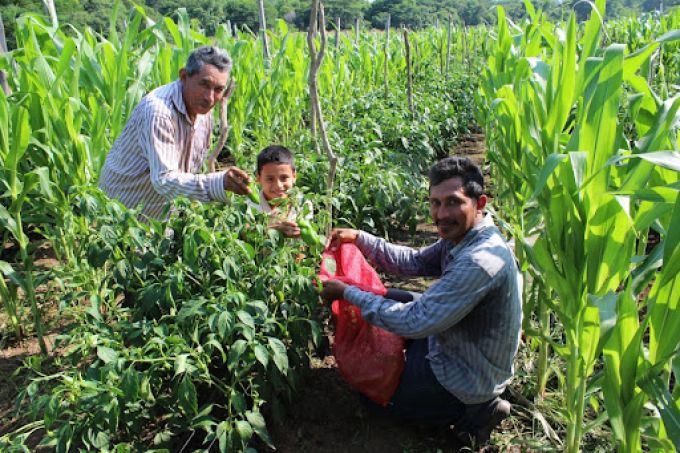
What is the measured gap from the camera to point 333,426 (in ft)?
7.87

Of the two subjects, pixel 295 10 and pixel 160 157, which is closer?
pixel 160 157

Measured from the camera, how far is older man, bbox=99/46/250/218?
2.56 metres

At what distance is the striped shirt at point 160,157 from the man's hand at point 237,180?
0.06 meters

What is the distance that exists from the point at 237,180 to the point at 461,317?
1.03 metres

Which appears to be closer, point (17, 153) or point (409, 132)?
point (17, 153)

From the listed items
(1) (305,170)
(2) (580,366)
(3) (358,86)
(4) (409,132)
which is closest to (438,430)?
(2) (580,366)

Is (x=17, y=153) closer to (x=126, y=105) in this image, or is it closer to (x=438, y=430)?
(x=126, y=105)

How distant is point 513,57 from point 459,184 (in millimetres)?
2189

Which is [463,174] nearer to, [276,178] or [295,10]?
[276,178]

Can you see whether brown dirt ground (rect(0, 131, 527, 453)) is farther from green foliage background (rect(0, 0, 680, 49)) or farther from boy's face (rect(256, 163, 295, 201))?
green foliage background (rect(0, 0, 680, 49))

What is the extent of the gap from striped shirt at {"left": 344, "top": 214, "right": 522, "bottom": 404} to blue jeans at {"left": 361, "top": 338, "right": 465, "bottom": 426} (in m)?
0.06

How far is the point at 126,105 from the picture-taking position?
358cm

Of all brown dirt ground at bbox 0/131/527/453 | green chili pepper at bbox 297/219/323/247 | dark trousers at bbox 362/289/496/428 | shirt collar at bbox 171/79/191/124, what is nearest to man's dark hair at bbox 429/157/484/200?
green chili pepper at bbox 297/219/323/247

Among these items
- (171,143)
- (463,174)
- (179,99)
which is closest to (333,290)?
(463,174)
